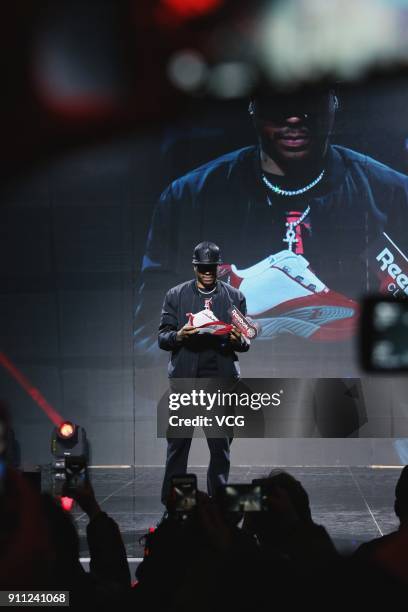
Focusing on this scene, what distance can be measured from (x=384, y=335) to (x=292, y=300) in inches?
266

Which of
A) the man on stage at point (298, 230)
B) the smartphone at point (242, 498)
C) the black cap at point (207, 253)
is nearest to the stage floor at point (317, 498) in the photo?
the man on stage at point (298, 230)

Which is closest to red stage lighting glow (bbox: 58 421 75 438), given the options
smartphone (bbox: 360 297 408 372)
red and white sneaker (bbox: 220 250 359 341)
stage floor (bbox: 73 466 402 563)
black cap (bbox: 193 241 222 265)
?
stage floor (bbox: 73 466 402 563)

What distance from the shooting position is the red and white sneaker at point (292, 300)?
28.1 ft

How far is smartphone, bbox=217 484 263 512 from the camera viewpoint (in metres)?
2.59

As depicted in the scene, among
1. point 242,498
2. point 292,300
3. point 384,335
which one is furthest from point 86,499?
point 292,300

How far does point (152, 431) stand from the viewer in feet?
29.1

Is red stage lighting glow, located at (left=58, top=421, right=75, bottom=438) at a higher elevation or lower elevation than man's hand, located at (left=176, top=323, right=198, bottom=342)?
lower

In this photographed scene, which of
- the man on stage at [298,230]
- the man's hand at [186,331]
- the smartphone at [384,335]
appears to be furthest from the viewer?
the man on stage at [298,230]

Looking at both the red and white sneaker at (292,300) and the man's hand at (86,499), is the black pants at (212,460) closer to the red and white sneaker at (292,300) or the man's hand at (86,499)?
the red and white sneaker at (292,300)

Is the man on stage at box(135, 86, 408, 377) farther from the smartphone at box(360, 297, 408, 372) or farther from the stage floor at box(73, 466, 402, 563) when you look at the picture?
the smartphone at box(360, 297, 408, 372)

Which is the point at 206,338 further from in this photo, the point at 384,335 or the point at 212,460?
the point at 384,335

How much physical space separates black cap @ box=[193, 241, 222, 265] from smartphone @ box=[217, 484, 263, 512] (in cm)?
365

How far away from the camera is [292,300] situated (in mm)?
8555

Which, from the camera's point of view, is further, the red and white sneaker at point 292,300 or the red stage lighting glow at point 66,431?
the red and white sneaker at point 292,300
